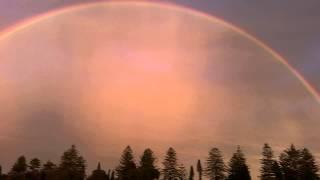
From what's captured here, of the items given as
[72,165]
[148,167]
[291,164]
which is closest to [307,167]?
[291,164]

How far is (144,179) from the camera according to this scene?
520ft

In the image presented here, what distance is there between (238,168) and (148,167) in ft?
98.2

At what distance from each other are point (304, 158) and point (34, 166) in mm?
107222

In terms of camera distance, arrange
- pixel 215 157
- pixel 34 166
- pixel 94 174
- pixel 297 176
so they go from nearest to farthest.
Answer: pixel 297 176
pixel 215 157
pixel 94 174
pixel 34 166

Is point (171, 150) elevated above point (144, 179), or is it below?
above

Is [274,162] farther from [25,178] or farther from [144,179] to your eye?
[25,178]

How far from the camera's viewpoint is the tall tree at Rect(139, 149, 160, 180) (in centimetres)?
16000

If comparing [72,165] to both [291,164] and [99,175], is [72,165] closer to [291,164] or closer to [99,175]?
[99,175]

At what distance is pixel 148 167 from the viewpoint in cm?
16425

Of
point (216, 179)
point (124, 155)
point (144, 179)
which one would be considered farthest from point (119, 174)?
point (216, 179)

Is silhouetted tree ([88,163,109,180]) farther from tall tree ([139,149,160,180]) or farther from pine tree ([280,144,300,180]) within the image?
pine tree ([280,144,300,180])

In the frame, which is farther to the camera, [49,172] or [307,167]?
[49,172]

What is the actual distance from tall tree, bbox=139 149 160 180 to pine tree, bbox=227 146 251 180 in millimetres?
24679

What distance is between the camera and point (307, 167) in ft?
509
